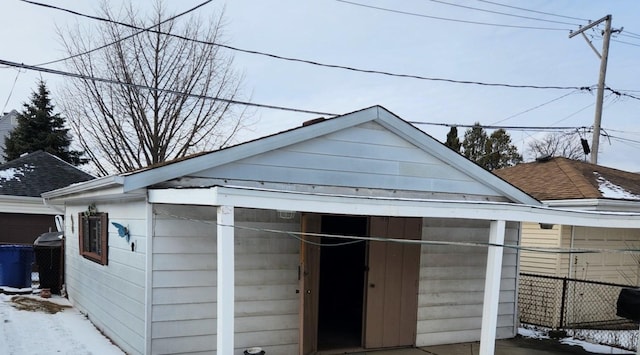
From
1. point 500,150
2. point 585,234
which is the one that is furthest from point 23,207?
point 500,150

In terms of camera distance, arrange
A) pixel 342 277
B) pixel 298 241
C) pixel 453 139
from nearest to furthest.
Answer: pixel 298 241, pixel 342 277, pixel 453 139

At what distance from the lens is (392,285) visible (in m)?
6.04

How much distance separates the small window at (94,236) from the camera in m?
6.25

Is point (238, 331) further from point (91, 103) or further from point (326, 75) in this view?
point (91, 103)

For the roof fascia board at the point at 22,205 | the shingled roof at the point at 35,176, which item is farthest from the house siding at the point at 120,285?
the shingled roof at the point at 35,176

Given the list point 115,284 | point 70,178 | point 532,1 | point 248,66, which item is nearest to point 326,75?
point 248,66

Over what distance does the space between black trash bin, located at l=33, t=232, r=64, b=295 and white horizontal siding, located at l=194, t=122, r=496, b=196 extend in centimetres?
666

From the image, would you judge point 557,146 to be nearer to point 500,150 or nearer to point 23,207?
point 500,150

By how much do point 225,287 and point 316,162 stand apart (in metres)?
2.43

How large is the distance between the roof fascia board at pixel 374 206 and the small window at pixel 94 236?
2161 millimetres

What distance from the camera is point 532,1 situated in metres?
10.8

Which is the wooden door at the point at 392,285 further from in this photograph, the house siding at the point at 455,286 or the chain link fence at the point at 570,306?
the chain link fence at the point at 570,306

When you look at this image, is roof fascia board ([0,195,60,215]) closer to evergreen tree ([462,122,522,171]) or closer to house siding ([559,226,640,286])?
house siding ([559,226,640,286])

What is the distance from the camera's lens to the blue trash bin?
9.22 m
